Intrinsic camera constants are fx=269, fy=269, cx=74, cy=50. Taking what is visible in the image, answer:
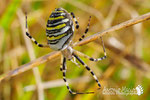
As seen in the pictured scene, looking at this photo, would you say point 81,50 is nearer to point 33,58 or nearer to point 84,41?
point 33,58

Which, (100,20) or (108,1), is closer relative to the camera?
(100,20)

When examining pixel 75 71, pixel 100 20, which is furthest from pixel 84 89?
pixel 100 20

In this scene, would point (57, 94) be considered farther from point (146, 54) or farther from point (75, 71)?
point (146, 54)

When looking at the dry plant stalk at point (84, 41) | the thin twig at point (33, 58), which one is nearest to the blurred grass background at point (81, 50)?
the thin twig at point (33, 58)

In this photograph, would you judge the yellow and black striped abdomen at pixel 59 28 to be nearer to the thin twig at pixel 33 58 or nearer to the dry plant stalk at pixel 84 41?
the dry plant stalk at pixel 84 41

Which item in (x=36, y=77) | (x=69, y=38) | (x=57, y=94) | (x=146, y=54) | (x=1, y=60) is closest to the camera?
(x=69, y=38)
